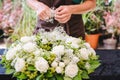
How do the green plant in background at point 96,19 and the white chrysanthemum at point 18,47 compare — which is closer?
Result: the white chrysanthemum at point 18,47

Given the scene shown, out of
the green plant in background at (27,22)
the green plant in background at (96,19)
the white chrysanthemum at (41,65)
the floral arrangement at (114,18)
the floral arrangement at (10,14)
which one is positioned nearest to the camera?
the white chrysanthemum at (41,65)

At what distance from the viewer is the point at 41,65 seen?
113 cm

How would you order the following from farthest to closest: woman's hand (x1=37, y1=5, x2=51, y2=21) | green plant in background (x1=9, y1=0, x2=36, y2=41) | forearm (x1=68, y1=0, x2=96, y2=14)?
green plant in background (x1=9, y1=0, x2=36, y2=41) < forearm (x1=68, y1=0, x2=96, y2=14) < woman's hand (x1=37, y1=5, x2=51, y2=21)

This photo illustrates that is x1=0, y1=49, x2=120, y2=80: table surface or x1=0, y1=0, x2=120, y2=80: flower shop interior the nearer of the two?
x1=0, y1=0, x2=120, y2=80: flower shop interior

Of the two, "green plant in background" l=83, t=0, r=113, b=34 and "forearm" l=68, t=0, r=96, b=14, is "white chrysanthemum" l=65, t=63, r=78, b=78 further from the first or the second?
"green plant in background" l=83, t=0, r=113, b=34

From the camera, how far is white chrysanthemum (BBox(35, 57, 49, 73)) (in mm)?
1129

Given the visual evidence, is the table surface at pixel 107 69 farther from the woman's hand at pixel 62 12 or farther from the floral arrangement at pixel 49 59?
the woman's hand at pixel 62 12

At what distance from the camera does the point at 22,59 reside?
3.82 ft

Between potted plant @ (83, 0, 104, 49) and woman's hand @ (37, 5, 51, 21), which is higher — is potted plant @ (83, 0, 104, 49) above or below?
below

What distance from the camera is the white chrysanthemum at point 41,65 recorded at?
3.70ft

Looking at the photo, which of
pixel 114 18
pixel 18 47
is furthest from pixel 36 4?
pixel 114 18

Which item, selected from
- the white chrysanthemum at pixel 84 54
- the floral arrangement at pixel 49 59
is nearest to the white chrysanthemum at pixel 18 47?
the floral arrangement at pixel 49 59

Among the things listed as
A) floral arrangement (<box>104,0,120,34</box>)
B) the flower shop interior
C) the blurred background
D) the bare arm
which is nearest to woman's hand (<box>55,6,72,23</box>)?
the bare arm

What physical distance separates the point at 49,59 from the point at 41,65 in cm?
5
